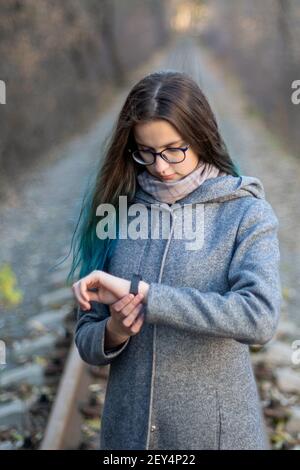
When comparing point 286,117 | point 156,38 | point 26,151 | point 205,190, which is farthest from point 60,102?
point 156,38

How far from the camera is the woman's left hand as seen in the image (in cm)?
183

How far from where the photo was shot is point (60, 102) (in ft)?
62.3

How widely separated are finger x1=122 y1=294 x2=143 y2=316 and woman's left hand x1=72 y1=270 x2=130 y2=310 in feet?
0.09

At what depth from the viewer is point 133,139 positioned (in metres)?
2.15

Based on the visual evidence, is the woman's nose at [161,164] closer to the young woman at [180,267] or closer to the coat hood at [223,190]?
the young woman at [180,267]

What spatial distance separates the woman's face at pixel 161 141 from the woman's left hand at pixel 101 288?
13.5 inches

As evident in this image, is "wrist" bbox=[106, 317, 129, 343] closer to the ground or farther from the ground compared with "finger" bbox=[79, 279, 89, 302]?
closer to the ground

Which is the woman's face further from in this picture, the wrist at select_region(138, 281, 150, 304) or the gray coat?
the wrist at select_region(138, 281, 150, 304)
